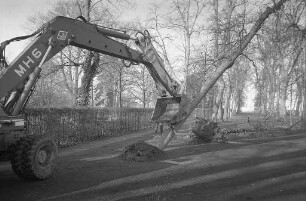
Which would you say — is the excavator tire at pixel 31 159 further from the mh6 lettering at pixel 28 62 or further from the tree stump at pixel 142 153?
the tree stump at pixel 142 153

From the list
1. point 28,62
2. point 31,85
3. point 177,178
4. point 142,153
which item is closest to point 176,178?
point 177,178

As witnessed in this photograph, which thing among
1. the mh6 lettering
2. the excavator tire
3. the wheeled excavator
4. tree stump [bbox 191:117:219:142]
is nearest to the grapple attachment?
the wheeled excavator

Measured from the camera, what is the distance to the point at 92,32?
374 inches

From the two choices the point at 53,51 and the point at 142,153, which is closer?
the point at 53,51

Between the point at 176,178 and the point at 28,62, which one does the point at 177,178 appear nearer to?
the point at 176,178

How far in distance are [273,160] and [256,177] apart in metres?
2.71

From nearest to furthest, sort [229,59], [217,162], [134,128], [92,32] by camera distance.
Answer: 1. [92,32]
2. [217,162]
3. [229,59]
4. [134,128]

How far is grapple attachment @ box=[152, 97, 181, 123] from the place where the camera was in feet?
39.5

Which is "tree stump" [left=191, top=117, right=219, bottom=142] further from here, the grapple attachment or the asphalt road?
the grapple attachment

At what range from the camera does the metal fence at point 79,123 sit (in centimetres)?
1412

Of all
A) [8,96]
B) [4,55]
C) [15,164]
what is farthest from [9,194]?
[4,55]

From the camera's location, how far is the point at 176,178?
329 inches

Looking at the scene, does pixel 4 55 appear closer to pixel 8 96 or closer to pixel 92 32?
pixel 8 96

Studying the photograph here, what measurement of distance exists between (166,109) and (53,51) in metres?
4.98
